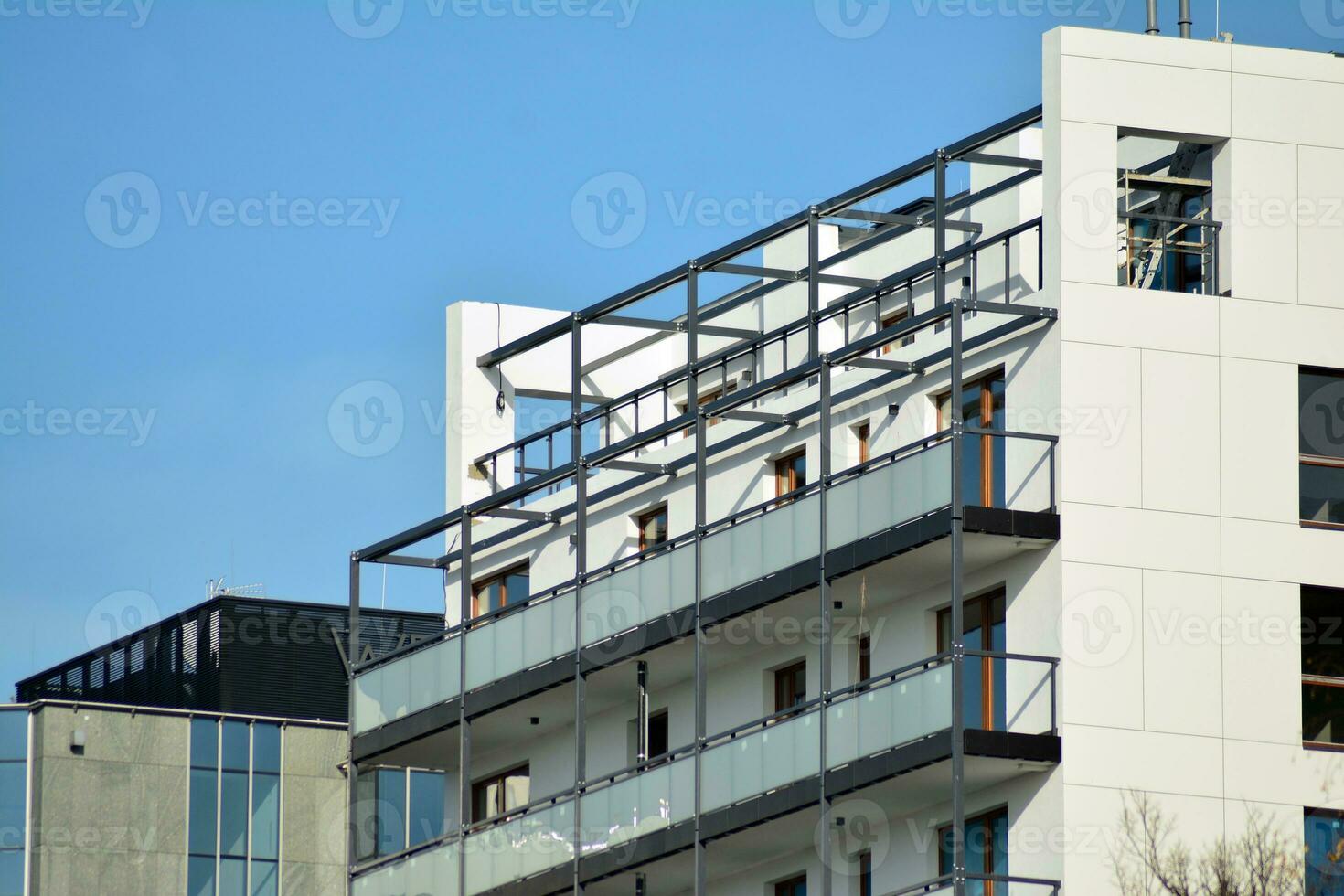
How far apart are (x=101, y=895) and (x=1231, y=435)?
115 feet

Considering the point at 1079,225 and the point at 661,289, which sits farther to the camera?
the point at 661,289

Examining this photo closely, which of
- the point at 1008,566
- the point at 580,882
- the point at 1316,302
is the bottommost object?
the point at 580,882

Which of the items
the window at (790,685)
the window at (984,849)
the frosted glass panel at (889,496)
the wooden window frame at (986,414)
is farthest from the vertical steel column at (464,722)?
the wooden window frame at (986,414)

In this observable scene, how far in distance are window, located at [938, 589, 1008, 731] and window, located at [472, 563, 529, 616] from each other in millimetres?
12005

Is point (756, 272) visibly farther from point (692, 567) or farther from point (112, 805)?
point (112, 805)

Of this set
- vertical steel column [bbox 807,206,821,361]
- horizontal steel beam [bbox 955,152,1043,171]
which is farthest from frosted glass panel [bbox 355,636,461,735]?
horizontal steel beam [bbox 955,152,1043,171]

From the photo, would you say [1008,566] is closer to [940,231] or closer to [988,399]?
[988,399]

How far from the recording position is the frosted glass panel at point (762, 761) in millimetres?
41000

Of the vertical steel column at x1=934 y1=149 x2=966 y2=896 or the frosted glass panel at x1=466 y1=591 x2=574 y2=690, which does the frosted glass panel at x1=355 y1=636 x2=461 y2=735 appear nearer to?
the frosted glass panel at x1=466 y1=591 x2=574 y2=690

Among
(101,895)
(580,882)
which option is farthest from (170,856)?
(580,882)

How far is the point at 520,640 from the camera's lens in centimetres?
4816

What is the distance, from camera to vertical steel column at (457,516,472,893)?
4806cm

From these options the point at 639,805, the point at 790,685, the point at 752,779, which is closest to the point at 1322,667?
the point at 752,779

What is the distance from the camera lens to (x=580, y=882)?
45594mm
